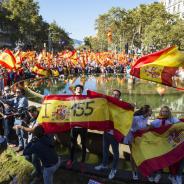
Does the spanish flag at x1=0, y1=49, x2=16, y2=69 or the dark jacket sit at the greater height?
the spanish flag at x1=0, y1=49, x2=16, y2=69

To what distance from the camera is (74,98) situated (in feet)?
30.8

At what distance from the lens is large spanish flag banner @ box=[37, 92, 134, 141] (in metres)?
9.14

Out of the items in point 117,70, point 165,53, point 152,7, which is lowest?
point 117,70

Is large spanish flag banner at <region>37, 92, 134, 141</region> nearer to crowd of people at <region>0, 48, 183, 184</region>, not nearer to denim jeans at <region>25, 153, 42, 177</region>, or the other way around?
crowd of people at <region>0, 48, 183, 184</region>

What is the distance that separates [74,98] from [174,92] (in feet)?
52.3

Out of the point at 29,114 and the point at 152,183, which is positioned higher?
the point at 29,114

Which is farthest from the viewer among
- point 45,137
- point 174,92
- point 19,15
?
point 19,15

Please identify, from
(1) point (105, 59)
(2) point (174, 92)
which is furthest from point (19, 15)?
(2) point (174, 92)

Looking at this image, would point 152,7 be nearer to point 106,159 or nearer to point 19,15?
point 19,15

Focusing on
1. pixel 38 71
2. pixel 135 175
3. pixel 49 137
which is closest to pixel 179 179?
pixel 135 175

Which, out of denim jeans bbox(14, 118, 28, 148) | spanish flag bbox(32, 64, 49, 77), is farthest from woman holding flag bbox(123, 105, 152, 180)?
spanish flag bbox(32, 64, 49, 77)

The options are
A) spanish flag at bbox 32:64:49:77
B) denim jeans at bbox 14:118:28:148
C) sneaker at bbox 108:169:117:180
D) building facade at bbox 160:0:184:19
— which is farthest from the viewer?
building facade at bbox 160:0:184:19

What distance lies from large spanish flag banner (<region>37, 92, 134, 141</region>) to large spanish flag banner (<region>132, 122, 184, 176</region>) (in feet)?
1.64

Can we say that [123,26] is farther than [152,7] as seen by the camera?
Yes
